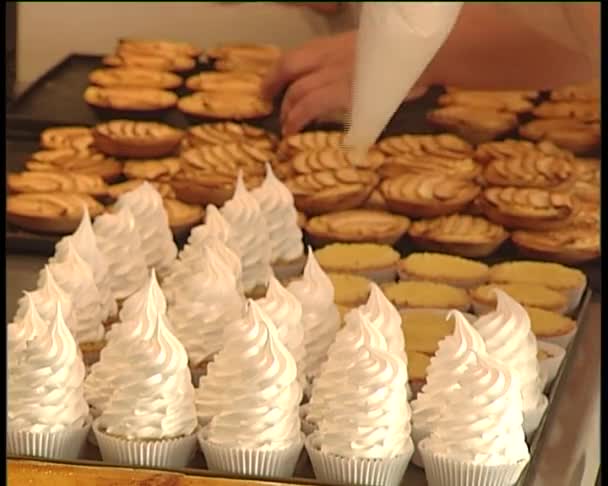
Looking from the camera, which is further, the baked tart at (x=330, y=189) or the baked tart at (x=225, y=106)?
the baked tart at (x=225, y=106)

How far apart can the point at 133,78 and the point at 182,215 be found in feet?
2.80

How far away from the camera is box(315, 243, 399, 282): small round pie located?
2.35 metres

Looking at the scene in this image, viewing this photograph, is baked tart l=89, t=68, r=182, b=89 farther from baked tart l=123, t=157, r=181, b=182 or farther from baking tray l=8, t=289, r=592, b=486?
baking tray l=8, t=289, r=592, b=486

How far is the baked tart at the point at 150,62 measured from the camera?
11.3 feet

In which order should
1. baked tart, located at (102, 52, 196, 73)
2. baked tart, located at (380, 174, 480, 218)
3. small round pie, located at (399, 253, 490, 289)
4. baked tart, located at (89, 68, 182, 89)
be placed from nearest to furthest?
small round pie, located at (399, 253, 490, 289) < baked tart, located at (380, 174, 480, 218) < baked tart, located at (89, 68, 182, 89) < baked tart, located at (102, 52, 196, 73)

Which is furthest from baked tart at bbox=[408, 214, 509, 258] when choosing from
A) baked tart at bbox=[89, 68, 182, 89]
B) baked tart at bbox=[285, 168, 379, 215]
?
baked tart at bbox=[89, 68, 182, 89]

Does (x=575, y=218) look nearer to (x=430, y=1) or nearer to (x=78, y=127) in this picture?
(x=78, y=127)

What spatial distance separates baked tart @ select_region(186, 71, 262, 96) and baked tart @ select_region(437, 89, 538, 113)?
43 centimetres

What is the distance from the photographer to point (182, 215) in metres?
2.53

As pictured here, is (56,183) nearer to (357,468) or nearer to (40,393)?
(40,393)

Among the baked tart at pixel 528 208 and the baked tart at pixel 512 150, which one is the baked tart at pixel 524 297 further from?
the baked tart at pixel 512 150

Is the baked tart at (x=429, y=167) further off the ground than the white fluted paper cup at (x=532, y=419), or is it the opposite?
the white fluted paper cup at (x=532, y=419)

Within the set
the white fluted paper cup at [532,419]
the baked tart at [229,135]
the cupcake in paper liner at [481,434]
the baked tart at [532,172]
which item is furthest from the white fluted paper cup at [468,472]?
the baked tart at [229,135]

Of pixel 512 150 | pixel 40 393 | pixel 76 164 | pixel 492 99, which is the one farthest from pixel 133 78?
pixel 40 393
